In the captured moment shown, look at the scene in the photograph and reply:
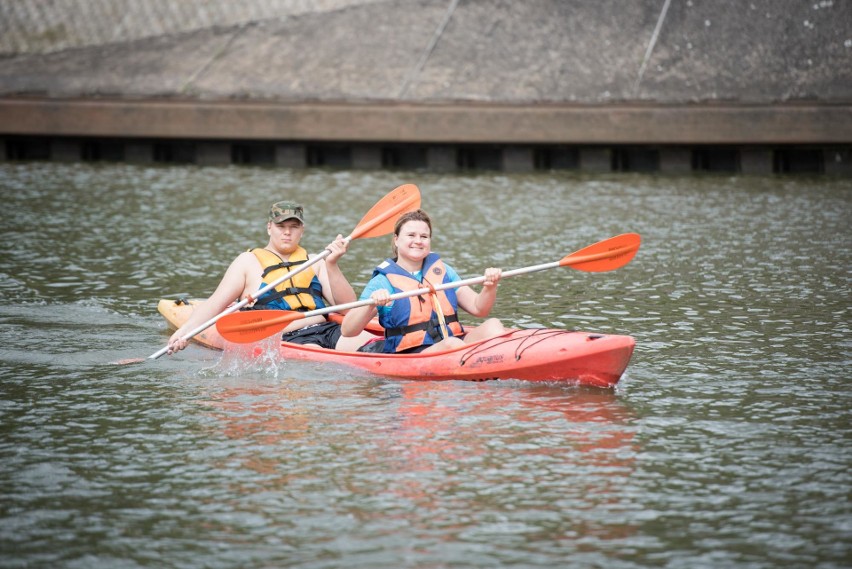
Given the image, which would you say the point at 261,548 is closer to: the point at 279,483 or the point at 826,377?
the point at 279,483

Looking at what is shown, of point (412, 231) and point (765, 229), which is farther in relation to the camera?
point (765, 229)

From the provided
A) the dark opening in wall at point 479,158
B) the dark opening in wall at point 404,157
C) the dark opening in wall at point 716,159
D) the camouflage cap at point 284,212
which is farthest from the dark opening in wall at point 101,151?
the camouflage cap at point 284,212

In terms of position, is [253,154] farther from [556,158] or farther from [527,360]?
[527,360]

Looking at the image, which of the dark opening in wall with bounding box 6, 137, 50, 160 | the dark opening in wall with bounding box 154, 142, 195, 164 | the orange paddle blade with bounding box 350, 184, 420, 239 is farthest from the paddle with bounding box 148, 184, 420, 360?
the dark opening in wall with bounding box 6, 137, 50, 160

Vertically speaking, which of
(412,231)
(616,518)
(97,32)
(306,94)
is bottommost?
(616,518)

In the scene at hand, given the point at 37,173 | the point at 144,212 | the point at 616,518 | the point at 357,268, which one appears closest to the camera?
the point at 616,518

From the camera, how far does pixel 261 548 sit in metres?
4.09

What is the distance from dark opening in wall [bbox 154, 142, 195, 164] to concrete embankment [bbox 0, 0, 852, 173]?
24mm

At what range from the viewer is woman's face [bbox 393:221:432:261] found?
627 cm

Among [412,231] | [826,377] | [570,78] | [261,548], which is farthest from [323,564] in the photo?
[570,78]

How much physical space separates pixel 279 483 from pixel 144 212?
23.9 ft

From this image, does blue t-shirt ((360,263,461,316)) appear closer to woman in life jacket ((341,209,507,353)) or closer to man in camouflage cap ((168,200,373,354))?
woman in life jacket ((341,209,507,353))

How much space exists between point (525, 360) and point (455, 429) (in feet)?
2.42

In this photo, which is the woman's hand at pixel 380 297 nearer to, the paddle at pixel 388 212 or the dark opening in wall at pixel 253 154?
the paddle at pixel 388 212
